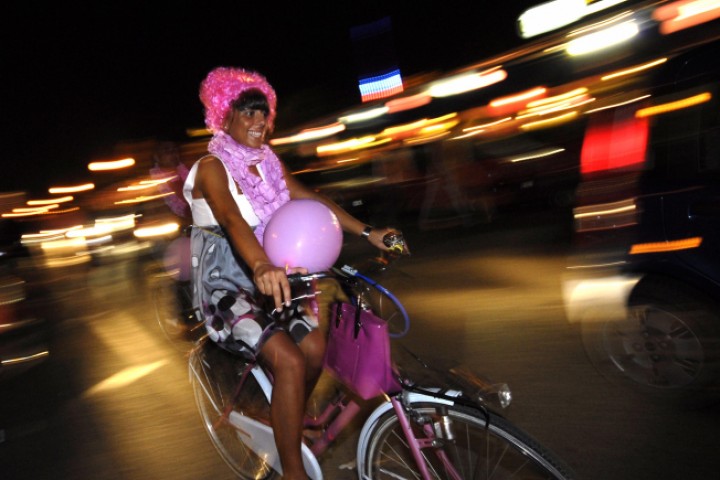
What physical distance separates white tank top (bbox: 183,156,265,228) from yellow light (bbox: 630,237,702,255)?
242 cm

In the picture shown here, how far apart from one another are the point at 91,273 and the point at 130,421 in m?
10.5

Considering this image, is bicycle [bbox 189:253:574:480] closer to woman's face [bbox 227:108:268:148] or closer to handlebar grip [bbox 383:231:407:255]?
handlebar grip [bbox 383:231:407:255]

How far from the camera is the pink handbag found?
2.01m

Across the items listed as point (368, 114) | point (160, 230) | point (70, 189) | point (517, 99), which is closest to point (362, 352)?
point (160, 230)

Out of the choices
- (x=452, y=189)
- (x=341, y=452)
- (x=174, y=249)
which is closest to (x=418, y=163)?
(x=452, y=189)

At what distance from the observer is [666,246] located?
10.3 ft

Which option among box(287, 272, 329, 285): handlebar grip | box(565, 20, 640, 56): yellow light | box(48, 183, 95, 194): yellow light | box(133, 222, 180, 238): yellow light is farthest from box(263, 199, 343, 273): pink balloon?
box(48, 183, 95, 194): yellow light

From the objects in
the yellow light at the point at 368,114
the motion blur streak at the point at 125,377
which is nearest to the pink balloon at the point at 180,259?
the motion blur streak at the point at 125,377

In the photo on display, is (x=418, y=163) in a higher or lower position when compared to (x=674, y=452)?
higher

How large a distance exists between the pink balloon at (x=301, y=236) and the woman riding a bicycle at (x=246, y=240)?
0.08 m

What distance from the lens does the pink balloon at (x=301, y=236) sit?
2.15 metres

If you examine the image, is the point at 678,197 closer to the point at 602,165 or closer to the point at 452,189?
the point at 602,165

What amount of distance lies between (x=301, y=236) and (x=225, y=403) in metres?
1.45

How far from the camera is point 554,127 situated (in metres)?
11.3
